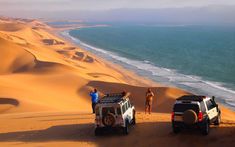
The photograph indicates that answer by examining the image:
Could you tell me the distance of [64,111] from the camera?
90.6ft

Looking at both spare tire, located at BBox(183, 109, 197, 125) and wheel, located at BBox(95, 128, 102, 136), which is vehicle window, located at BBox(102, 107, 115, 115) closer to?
wheel, located at BBox(95, 128, 102, 136)

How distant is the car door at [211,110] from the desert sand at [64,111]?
578mm

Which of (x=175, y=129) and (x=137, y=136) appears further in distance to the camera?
(x=137, y=136)

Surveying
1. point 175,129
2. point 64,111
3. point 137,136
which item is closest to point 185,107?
point 175,129

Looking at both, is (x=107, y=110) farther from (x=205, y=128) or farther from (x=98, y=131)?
(x=205, y=128)

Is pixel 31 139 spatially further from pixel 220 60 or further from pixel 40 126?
pixel 220 60

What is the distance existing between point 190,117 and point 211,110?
5.53 feet

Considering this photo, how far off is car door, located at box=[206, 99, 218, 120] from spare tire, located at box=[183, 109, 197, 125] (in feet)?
3.62

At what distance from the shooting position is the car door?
1773 centimetres

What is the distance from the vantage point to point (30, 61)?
56.2 meters

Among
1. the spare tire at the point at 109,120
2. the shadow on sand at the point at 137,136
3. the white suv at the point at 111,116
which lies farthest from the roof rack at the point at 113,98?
the shadow on sand at the point at 137,136

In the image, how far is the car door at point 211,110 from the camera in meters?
17.7

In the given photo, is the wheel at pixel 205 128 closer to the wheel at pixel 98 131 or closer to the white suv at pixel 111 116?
the white suv at pixel 111 116

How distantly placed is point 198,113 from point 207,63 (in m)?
73.2
